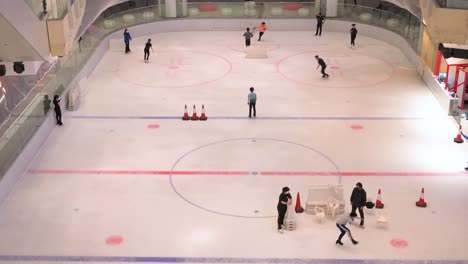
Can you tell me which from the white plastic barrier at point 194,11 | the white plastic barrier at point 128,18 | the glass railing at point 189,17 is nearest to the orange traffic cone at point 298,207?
the glass railing at point 189,17

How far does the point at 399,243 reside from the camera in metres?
14.1

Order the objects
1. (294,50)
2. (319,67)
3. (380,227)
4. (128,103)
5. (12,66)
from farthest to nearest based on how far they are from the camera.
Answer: (294,50), (319,67), (128,103), (12,66), (380,227)

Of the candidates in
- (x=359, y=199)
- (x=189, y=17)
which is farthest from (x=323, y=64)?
(x=359, y=199)

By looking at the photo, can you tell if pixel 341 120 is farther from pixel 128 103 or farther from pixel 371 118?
pixel 128 103

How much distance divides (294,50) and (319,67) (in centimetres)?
278

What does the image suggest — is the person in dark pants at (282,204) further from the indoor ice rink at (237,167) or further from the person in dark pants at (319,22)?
the person in dark pants at (319,22)

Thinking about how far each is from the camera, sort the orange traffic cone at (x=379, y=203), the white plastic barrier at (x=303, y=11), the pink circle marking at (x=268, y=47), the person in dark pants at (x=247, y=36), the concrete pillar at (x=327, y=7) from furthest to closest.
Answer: the white plastic barrier at (x=303, y=11)
the concrete pillar at (x=327, y=7)
the pink circle marking at (x=268, y=47)
the person in dark pants at (x=247, y=36)
the orange traffic cone at (x=379, y=203)

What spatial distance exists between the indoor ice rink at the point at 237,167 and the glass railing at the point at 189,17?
0.95 metres

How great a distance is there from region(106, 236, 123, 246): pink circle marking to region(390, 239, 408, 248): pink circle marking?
6045mm

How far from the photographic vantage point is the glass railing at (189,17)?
20438 mm

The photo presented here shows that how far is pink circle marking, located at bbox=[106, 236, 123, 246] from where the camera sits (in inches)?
555

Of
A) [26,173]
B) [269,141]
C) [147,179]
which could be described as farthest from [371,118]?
[26,173]

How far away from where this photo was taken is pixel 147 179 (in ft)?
55.9

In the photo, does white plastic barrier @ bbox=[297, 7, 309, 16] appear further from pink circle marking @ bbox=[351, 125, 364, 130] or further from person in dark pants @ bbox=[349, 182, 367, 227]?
person in dark pants @ bbox=[349, 182, 367, 227]
